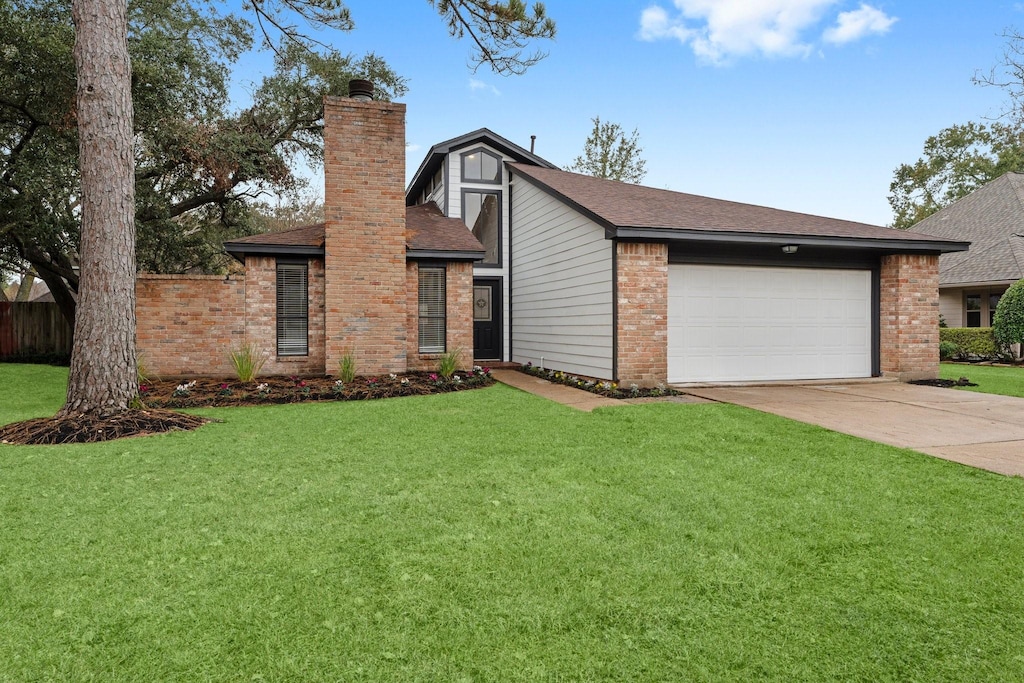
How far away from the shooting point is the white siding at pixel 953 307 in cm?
1791

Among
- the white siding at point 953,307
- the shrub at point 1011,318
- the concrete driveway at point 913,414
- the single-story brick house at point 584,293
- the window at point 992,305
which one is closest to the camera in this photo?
the concrete driveway at point 913,414

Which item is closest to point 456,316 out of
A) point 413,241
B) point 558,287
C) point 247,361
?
point 413,241

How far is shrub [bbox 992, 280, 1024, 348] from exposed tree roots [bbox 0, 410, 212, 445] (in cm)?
1752

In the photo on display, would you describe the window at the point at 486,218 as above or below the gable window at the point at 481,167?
below

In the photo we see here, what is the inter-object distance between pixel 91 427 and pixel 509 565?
5.23 m

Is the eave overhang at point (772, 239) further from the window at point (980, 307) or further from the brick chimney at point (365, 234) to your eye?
the window at point (980, 307)

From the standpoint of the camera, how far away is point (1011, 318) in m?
14.1

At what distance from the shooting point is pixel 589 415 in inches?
271

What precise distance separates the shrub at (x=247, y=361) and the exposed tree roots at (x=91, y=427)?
3.28 metres

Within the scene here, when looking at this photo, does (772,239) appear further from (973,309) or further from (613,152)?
(613,152)

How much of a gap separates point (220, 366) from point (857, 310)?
11.9 meters

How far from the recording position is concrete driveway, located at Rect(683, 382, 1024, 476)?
16.4 ft

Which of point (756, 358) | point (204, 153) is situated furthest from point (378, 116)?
point (756, 358)

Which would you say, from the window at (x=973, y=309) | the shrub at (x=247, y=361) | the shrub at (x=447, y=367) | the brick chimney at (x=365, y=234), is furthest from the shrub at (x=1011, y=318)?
the shrub at (x=247, y=361)
